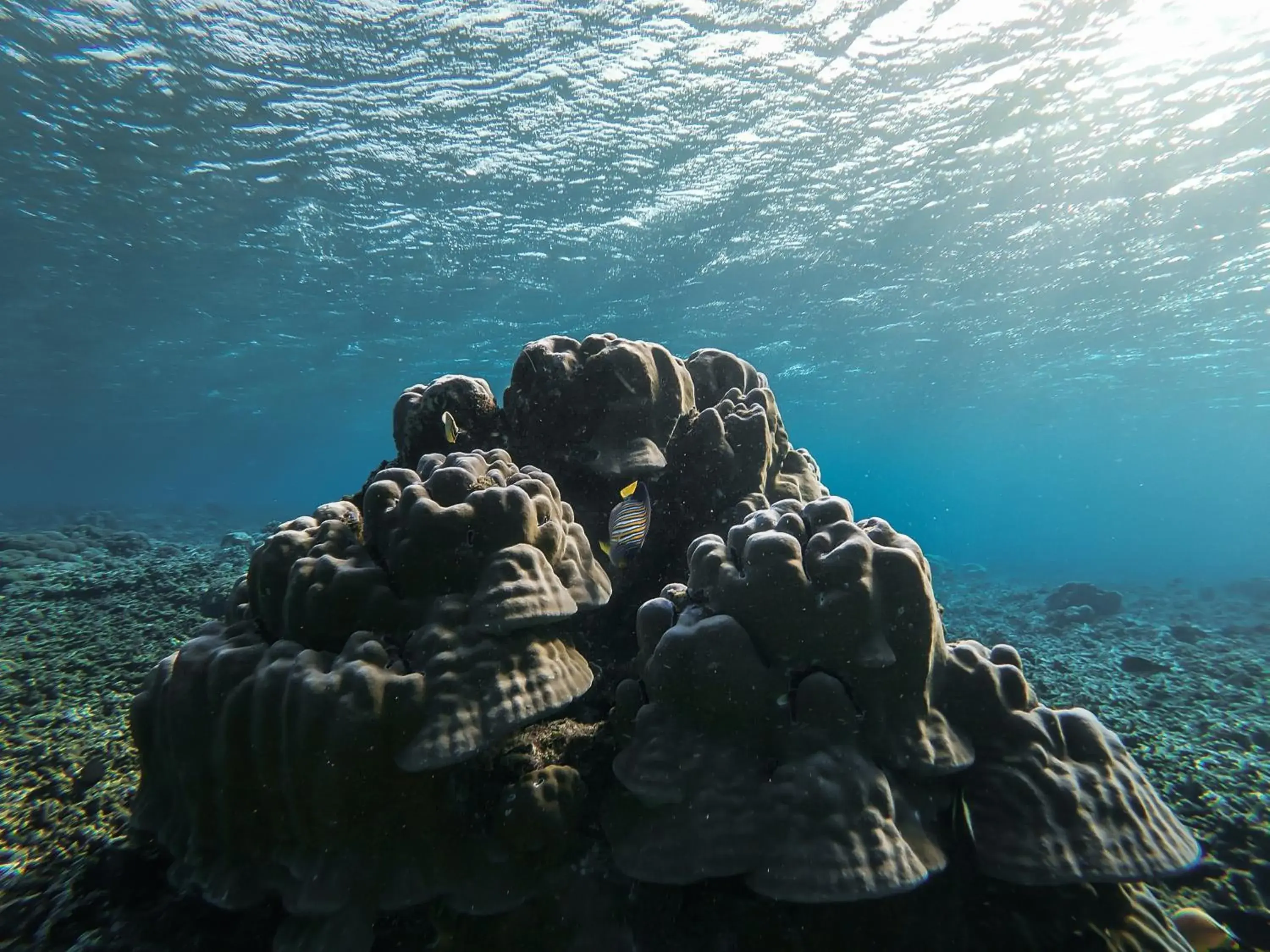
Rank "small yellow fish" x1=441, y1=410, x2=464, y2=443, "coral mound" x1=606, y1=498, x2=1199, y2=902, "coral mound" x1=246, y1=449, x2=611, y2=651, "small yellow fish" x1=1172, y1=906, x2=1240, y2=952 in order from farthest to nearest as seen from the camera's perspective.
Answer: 1. "small yellow fish" x1=441, y1=410, x2=464, y2=443
2. "small yellow fish" x1=1172, y1=906, x2=1240, y2=952
3. "coral mound" x1=246, y1=449, x2=611, y2=651
4. "coral mound" x1=606, y1=498, x2=1199, y2=902

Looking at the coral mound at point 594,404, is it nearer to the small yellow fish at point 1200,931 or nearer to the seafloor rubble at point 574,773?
the seafloor rubble at point 574,773

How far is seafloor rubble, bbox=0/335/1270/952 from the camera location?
2.67m

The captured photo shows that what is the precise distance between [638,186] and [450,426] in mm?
15825

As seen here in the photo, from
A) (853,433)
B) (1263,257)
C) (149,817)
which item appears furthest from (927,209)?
(853,433)

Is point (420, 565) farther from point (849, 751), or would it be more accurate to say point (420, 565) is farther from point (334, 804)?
point (849, 751)

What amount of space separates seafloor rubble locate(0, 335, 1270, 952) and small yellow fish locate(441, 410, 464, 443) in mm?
1208

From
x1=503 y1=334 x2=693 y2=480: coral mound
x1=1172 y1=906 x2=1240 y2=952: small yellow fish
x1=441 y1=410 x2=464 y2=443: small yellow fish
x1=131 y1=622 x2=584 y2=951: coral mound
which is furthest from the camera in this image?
x1=503 y1=334 x2=693 y2=480: coral mound

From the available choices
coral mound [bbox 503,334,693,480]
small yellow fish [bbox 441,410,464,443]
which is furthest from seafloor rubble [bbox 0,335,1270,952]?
coral mound [bbox 503,334,693,480]

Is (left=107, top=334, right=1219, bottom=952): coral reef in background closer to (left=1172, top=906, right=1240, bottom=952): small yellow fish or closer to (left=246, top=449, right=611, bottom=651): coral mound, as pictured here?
(left=246, top=449, right=611, bottom=651): coral mound

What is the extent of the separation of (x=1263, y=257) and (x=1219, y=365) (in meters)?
20.6

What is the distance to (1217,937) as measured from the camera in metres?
3.67

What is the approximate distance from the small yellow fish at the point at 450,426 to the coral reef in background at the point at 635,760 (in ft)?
5.08

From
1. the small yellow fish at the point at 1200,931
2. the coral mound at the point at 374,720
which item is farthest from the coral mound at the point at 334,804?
the small yellow fish at the point at 1200,931

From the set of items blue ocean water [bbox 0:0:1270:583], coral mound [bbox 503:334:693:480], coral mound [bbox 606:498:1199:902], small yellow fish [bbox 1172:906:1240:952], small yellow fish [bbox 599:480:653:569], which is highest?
blue ocean water [bbox 0:0:1270:583]
